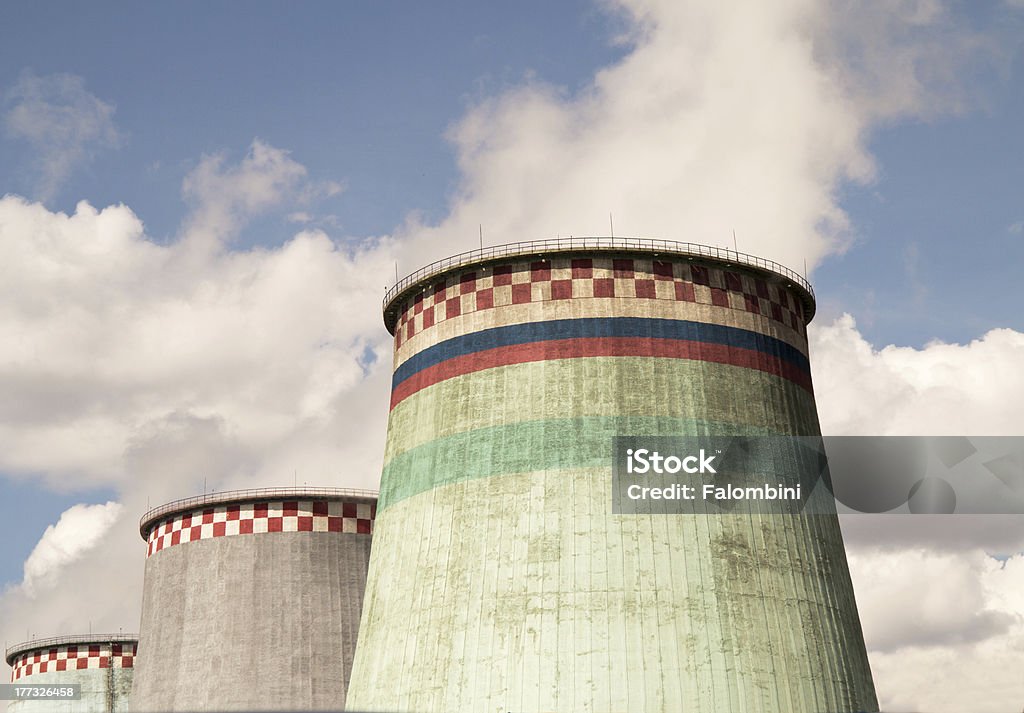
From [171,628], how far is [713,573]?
60.2 ft

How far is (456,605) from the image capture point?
955 inches

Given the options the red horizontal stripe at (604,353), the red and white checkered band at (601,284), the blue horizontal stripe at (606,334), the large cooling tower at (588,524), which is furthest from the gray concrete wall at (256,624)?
the red and white checkered band at (601,284)

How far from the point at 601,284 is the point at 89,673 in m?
28.9

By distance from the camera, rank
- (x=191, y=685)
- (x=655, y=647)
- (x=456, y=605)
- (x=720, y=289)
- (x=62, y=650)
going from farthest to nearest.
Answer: (x=62, y=650)
(x=191, y=685)
(x=720, y=289)
(x=456, y=605)
(x=655, y=647)

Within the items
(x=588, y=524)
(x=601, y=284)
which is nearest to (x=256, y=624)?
(x=588, y=524)

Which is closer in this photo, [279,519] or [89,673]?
[279,519]

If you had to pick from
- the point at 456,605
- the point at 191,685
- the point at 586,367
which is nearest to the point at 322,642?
the point at 191,685

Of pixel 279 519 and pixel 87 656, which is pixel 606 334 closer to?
pixel 279 519

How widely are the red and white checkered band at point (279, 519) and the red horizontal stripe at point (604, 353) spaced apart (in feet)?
31.7

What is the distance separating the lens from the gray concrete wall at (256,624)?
33000mm

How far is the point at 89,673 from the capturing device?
4444cm

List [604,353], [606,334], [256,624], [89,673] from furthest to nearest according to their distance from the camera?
[89,673] < [256,624] < [606,334] < [604,353]

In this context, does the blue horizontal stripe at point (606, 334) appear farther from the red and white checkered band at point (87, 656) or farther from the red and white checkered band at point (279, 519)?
the red and white checkered band at point (87, 656)

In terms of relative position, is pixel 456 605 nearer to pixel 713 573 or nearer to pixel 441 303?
pixel 713 573
